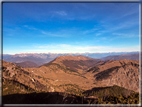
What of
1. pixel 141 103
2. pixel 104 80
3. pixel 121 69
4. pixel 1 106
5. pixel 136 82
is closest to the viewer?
pixel 1 106

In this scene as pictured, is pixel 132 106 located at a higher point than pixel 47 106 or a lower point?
higher

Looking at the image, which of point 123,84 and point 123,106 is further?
point 123,84

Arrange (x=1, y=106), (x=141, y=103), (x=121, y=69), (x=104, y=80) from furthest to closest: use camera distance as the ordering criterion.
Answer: (x=121, y=69)
(x=104, y=80)
(x=141, y=103)
(x=1, y=106)

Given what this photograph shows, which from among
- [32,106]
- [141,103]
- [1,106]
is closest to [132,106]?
[141,103]

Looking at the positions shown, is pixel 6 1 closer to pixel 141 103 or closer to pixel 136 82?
pixel 141 103

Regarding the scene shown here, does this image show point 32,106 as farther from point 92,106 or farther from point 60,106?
point 92,106

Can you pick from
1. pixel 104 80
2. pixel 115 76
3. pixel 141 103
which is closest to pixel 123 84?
pixel 115 76

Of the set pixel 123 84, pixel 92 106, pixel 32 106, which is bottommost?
pixel 123 84

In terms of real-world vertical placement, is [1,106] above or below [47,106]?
above

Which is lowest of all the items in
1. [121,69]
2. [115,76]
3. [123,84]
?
[123,84]
